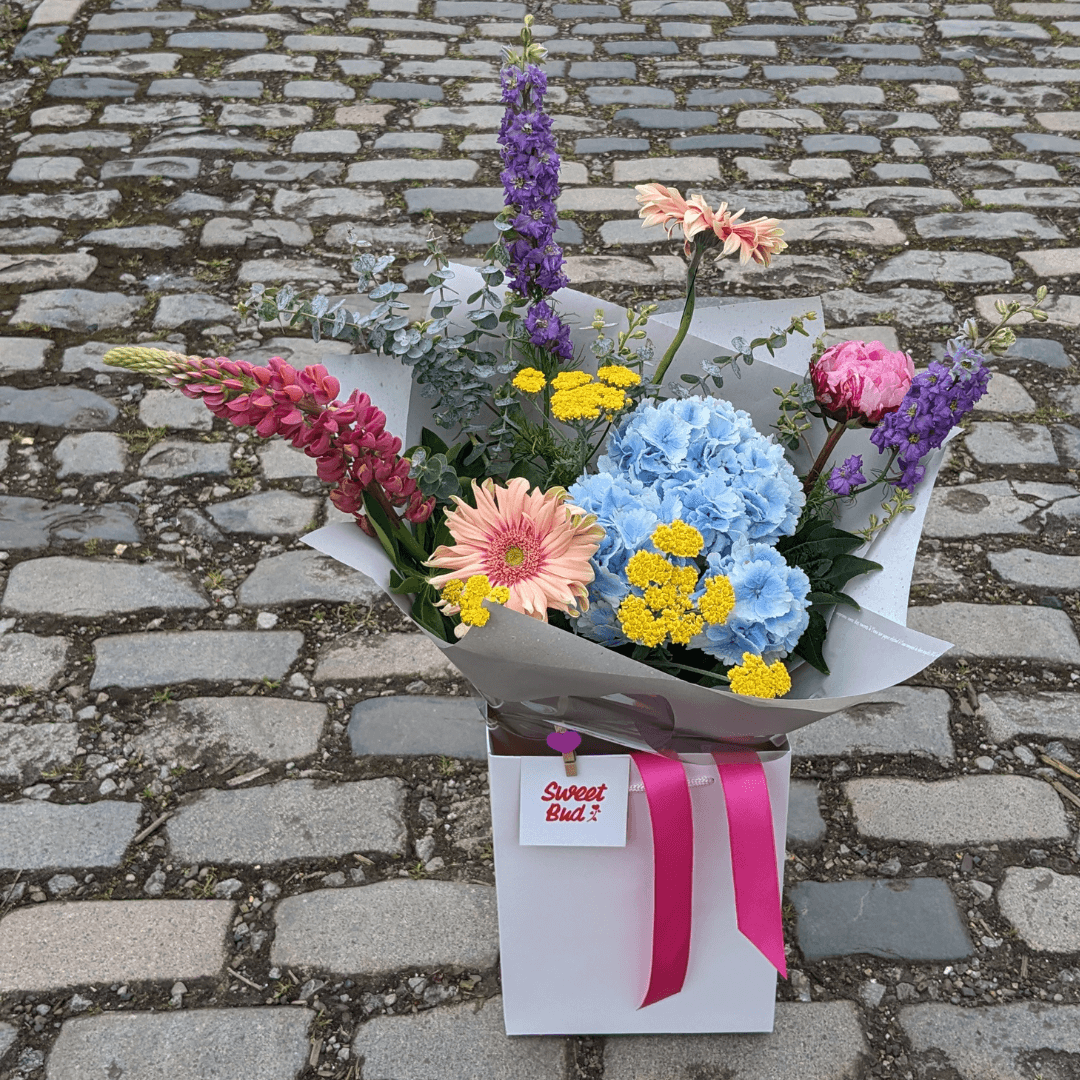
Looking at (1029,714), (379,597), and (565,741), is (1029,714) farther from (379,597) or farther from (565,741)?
(379,597)

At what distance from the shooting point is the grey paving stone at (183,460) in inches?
112

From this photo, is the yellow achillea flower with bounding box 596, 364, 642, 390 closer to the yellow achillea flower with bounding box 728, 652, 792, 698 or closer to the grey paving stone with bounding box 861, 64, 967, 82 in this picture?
the yellow achillea flower with bounding box 728, 652, 792, 698

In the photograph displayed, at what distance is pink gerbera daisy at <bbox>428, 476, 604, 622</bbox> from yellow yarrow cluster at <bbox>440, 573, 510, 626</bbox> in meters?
0.02

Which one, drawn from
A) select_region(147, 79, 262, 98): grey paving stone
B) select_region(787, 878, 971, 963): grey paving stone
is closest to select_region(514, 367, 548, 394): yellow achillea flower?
select_region(787, 878, 971, 963): grey paving stone

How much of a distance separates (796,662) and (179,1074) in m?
1.13

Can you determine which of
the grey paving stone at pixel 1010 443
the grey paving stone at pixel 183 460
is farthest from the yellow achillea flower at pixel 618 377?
the grey paving stone at pixel 1010 443

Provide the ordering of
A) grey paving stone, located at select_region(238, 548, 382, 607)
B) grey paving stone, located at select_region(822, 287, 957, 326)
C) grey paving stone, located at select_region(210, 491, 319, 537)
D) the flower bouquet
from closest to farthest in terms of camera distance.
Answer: the flower bouquet, grey paving stone, located at select_region(238, 548, 382, 607), grey paving stone, located at select_region(210, 491, 319, 537), grey paving stone, located at select_region(822, 287, 957, 326)

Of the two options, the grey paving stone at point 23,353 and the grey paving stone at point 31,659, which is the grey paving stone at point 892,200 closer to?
the grey paving stone at point 23,353

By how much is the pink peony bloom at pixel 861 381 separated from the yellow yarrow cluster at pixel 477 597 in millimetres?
534

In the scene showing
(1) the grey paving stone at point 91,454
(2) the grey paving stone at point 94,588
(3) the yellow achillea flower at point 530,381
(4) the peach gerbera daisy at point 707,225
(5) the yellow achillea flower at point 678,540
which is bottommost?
→ (2) the grey paving stone at point 94,588

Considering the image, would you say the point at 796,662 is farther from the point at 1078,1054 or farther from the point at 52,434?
the point at 52,434

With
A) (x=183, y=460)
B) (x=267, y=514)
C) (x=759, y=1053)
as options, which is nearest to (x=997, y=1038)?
(x=759, y=1053)

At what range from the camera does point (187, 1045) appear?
1747 millimetres

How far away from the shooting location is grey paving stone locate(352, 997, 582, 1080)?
1.73m
